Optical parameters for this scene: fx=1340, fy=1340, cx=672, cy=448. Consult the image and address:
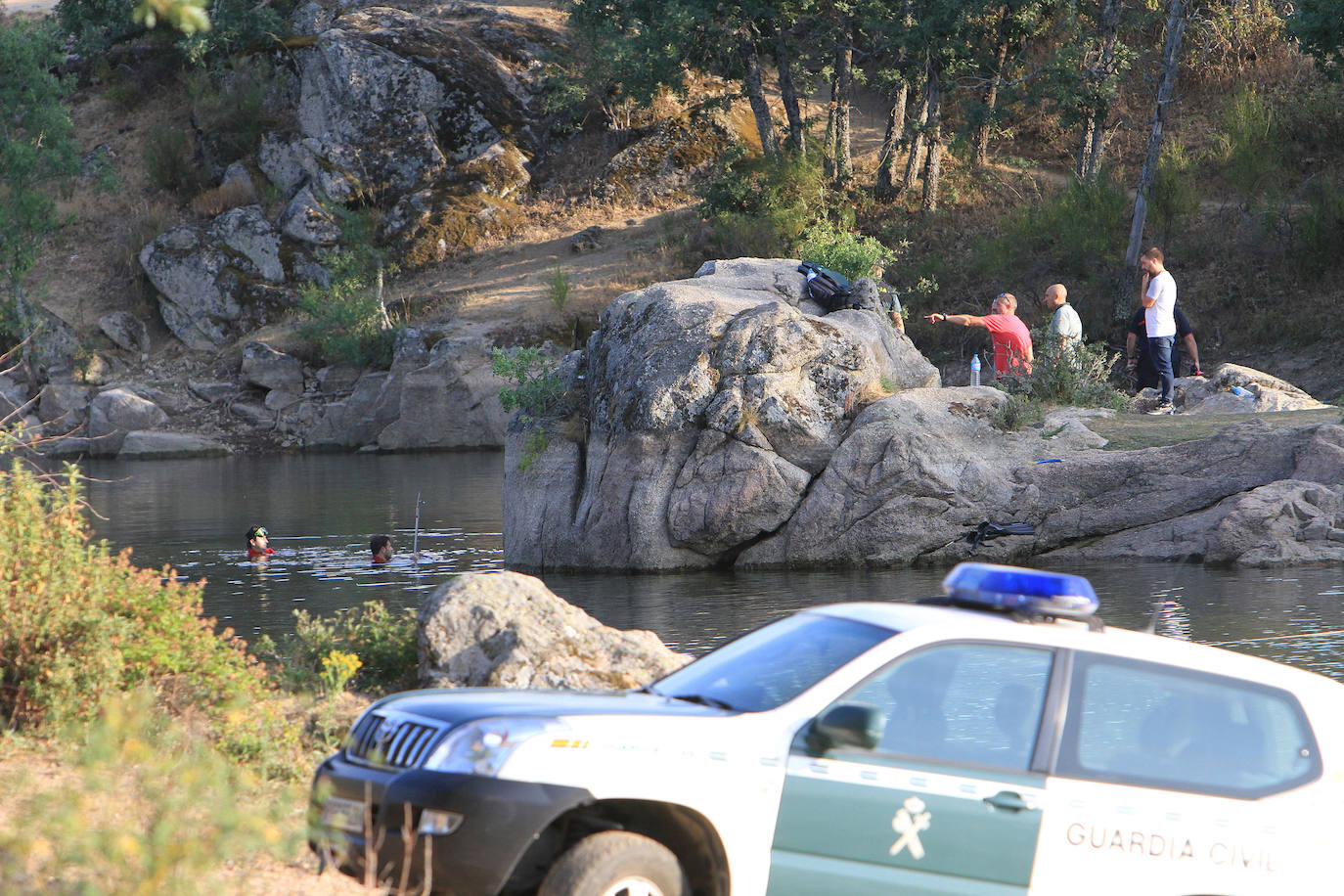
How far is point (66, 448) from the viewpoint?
39.3m

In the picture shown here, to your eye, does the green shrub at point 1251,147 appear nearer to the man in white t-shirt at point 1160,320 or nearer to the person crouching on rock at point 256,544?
the man in white t-shirt at point 1160,320

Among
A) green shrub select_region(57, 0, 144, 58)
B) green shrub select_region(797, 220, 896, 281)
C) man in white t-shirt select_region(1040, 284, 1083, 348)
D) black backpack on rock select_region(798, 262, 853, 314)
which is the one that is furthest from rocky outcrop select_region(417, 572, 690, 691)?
green shrub select_region(57, 0, 144, 58)

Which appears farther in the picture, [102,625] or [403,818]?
[102,625]

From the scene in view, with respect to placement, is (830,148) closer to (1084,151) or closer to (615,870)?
(1084,151)

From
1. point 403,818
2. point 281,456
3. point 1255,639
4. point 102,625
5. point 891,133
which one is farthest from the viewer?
point 891,133

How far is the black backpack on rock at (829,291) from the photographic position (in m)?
19.8

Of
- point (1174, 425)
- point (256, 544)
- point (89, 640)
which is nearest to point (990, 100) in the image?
point (1174, 425)

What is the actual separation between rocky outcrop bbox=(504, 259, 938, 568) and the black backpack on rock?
0.97 metres

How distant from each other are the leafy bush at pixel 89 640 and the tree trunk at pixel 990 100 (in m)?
29.3

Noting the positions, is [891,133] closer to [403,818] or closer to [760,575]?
[760,575]

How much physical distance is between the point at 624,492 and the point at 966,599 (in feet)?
40.9

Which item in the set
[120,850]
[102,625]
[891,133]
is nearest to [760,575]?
[102,625]

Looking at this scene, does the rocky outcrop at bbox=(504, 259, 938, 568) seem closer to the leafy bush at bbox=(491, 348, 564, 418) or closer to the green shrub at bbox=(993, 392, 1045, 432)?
the leafy bush at bbox=(491, 348, 564, 418)

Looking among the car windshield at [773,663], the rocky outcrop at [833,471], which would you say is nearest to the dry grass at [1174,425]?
the rocky outcrop at [833,471]
